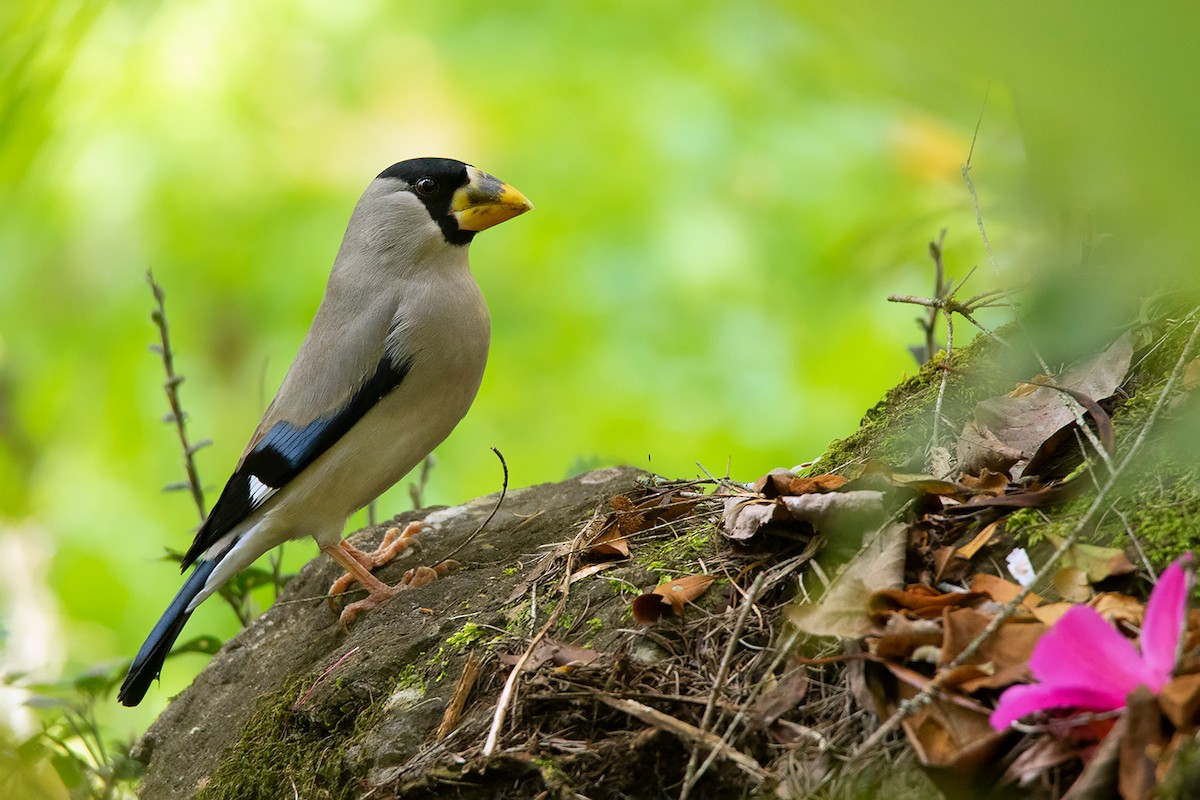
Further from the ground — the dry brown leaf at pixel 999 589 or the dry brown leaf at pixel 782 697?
the dry brown leaf at pixel 999 589

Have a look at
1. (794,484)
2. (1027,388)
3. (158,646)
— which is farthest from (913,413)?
(158,646)

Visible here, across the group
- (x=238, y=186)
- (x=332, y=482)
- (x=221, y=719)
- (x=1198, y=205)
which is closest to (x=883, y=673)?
(x=1198, y=205)

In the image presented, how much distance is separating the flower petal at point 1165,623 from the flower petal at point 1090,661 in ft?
0.06

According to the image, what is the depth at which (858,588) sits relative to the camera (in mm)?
2242

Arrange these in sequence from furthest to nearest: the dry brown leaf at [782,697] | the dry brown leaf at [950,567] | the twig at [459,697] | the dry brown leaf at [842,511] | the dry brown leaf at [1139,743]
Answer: the twig at [459,697] → the dry brown leaf at [842,511] → the dry brown leaf at [950,567] → the dry brown leaf at [782,697] → the dry brown leaf at [1139,743]

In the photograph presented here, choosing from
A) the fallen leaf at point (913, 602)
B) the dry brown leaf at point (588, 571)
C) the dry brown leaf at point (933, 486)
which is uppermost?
the dry brown leaf at point (933, 486)

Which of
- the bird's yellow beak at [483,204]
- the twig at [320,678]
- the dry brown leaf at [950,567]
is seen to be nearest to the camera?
the dry brown leaf at [950,567]

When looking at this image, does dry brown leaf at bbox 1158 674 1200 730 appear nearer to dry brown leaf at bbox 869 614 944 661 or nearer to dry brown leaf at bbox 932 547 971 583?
dry brown leaf at bbox 869 614 944 661

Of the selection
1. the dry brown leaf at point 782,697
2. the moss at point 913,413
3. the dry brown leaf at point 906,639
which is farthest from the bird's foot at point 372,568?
the dry brown leaf at point 906,639

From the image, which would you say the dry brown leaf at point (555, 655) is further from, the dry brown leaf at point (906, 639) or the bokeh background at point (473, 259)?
the bokeh background at point (473, 259)

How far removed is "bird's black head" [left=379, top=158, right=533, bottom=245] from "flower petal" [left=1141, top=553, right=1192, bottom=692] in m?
3.45

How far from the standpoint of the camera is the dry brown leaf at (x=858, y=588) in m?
2.19

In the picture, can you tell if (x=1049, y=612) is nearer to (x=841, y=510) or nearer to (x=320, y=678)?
(x=841, y=510)

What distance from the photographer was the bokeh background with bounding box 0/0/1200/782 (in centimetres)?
659
